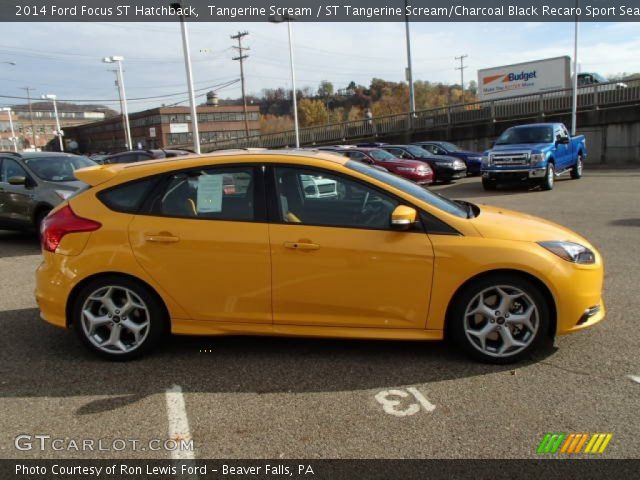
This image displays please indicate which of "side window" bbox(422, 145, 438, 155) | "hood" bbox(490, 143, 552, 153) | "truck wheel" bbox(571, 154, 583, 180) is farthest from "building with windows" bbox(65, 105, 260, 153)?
"hood" bbox(490, 143, 552, 153)

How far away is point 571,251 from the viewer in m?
3.77

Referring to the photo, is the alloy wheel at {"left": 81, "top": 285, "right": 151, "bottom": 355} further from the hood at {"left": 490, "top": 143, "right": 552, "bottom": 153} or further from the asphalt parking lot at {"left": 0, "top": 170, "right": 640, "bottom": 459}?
the hood at {"left": 490, "top": 143, "right": 552, "bottom": 153}

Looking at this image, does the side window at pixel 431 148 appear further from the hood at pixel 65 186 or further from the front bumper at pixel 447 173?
the hood at pixel 65 186

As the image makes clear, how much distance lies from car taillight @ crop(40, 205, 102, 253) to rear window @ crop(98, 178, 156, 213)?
Answer: 0.20m

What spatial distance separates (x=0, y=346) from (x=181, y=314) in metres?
1.78

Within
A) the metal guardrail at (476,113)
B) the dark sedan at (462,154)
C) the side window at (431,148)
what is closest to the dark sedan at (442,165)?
the dark sedan at (462,154)

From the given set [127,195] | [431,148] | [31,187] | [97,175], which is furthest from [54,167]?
[431,148]

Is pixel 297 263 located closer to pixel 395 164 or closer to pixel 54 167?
pixel 54 167

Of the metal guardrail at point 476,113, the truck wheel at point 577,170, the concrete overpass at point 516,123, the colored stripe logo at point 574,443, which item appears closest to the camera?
the colored stripe logo at point 574,443

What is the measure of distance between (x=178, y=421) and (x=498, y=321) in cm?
231

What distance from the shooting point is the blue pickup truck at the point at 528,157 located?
14.5m

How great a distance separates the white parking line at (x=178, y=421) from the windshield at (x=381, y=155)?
49.1 feet

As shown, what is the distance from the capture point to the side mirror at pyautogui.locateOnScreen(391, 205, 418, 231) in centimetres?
356
